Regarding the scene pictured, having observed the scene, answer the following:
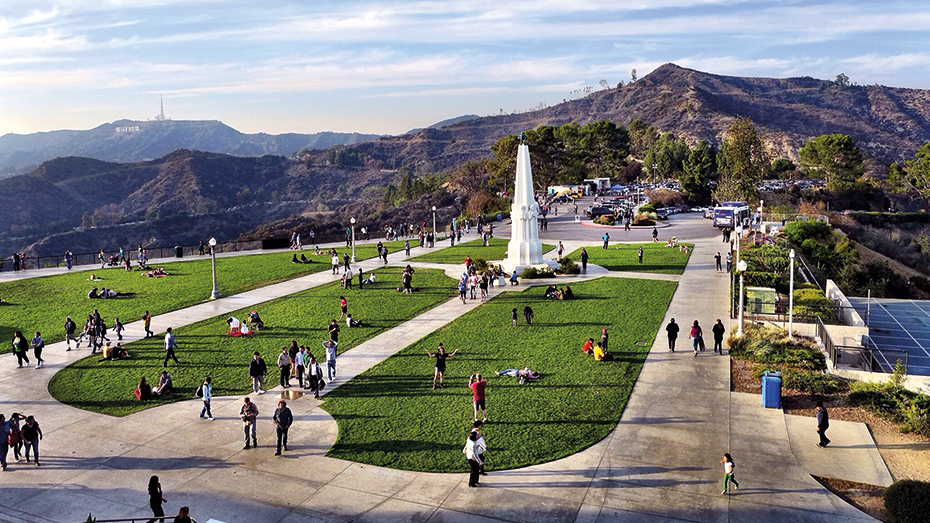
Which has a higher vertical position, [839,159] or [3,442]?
[839,159]

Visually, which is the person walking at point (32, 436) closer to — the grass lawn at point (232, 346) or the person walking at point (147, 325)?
the grass lawn at point (232, 346)

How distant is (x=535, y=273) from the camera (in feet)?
106

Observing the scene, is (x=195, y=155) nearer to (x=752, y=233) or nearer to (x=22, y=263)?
(x=22, y=263)

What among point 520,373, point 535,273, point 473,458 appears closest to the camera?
point 473,458

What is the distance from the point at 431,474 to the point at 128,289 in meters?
24.5

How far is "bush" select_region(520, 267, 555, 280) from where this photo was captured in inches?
1266

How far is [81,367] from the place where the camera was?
18.5 meters

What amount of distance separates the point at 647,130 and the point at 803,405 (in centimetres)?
13173

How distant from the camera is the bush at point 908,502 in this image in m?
9.62

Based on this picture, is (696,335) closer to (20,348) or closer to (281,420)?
(281,420)

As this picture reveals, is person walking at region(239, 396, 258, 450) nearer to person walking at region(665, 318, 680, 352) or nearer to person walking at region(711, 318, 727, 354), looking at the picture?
person walking at region(665, 318, 680, 352)

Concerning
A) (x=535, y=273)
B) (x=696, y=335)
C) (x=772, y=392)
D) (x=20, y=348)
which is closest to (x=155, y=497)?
(x=20, y=348)

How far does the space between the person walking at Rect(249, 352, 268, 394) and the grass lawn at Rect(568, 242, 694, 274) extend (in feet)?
75.5

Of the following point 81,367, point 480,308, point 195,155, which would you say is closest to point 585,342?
point 480,308
